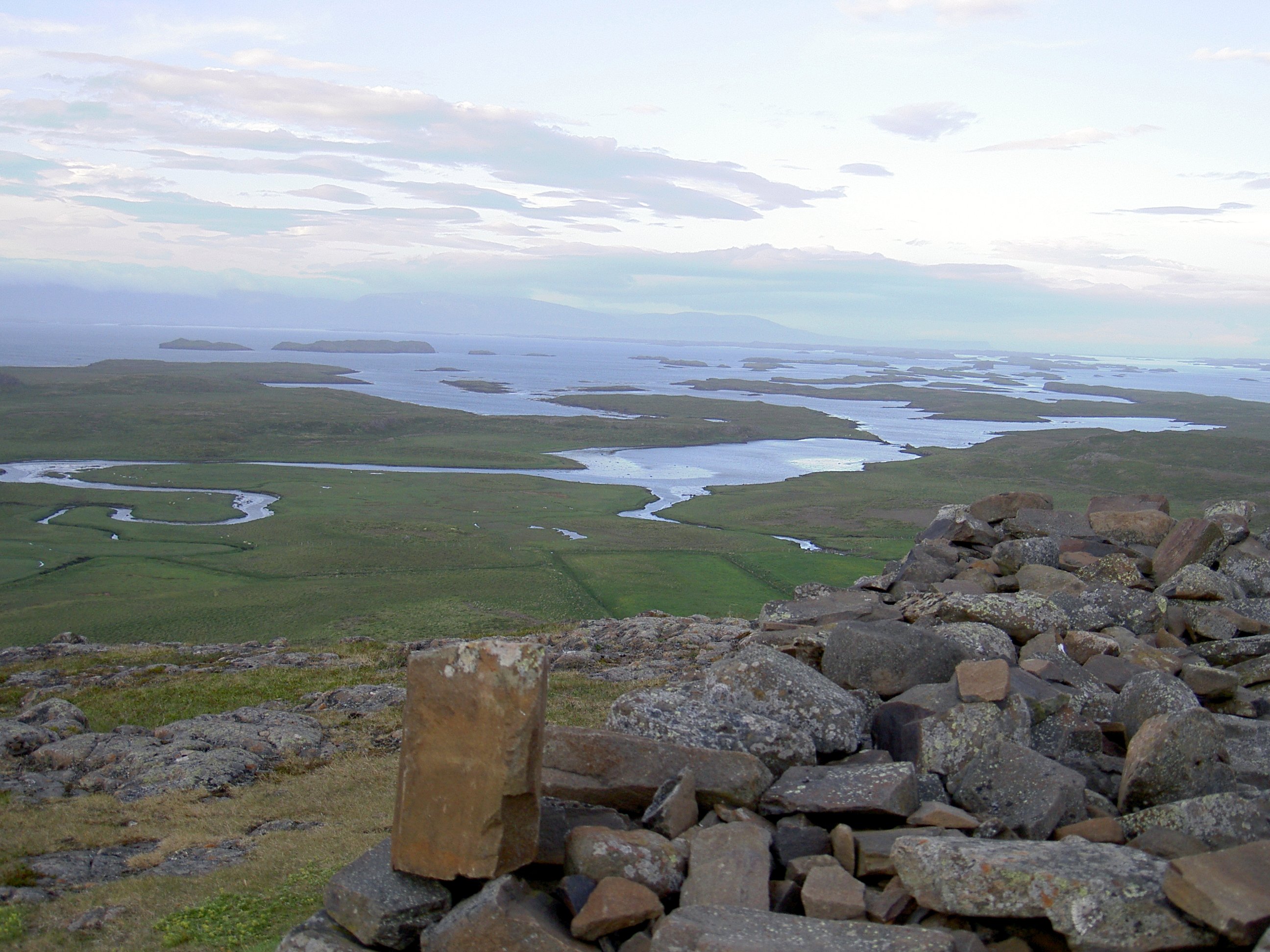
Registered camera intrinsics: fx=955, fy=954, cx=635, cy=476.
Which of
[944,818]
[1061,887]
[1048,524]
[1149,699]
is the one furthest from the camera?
[1048,524]

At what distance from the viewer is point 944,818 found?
32.8 ft

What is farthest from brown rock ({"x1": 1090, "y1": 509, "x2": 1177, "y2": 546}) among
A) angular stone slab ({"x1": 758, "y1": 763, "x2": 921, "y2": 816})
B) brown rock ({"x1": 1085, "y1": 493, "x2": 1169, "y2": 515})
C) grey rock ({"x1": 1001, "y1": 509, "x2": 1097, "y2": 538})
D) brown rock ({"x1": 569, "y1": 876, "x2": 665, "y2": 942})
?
brown rock ({"x1": 569, "y1": 876, "x2": 665, "y2": 942})

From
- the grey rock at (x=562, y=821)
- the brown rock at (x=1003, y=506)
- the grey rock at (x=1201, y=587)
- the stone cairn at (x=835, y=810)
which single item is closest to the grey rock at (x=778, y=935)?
the stone cairn at (x=835, y=810)

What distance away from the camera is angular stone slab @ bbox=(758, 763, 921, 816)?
10289 millimetres

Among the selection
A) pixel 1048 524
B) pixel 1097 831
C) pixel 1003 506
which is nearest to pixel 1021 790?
pixel 1097 831

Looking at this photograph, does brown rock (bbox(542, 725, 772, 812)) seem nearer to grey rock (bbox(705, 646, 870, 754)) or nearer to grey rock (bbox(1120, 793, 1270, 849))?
grey rock (bbox(705, 646, 870, 754))

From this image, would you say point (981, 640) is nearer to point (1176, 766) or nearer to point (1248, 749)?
point (1248, 749)

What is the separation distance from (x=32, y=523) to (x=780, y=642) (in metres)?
74.8

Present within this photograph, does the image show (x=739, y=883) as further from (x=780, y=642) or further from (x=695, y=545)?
(x=695, y=545)

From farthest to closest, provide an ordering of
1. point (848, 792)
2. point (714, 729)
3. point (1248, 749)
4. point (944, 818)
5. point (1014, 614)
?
→ point (1014, 614), point (1248, 749), point (714, 729), point (848, 792), point (944, 818)

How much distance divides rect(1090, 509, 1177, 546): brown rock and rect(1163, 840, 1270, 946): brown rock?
1665 centimetres

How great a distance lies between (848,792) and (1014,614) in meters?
7.24

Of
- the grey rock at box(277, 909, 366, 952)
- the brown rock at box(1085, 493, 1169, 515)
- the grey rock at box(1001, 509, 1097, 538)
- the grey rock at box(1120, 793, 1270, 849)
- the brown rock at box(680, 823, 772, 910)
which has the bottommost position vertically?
the grey rock at box(277, 909, 366, 952)

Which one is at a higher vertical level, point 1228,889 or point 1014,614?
point 1014,614
